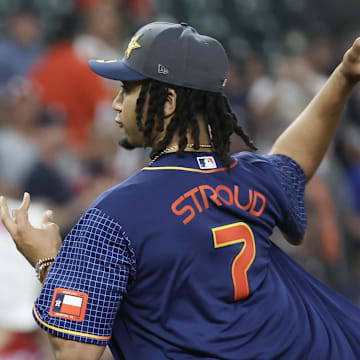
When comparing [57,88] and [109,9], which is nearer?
[57,88]

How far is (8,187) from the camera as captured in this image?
535 centimetres

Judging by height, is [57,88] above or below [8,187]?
above

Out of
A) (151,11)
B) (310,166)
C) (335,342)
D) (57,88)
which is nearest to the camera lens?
(335,342)

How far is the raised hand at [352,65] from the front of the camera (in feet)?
8.41

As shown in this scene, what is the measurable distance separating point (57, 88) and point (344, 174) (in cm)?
321

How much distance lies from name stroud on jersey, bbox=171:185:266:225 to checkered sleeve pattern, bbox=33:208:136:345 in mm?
Result: 198

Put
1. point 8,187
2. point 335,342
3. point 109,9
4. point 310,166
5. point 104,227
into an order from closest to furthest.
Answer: point 104,227
point 335,342
point 310,166
point 8,187
point 109,9

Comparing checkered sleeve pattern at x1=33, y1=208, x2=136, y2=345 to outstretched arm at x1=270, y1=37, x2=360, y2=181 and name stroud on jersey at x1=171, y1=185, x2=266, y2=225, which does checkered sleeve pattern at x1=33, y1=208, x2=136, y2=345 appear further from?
outstretched arm at x1=270, y1=37, x2=360, y2=181

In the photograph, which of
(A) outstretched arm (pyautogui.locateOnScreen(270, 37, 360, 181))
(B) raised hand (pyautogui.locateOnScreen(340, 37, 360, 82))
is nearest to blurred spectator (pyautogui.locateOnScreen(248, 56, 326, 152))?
(A) outstretched arm (pyautogui.locateOnScreen(270, 37, 360, 181))

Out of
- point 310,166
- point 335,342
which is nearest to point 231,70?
point 310,166

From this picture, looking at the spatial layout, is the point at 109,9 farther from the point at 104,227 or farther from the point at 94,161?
the point at 104,227

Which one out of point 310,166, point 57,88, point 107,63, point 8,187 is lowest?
point 8,187

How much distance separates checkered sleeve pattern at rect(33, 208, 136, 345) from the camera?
7.00ft

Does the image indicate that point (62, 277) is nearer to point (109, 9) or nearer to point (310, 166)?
point (310, 166)
